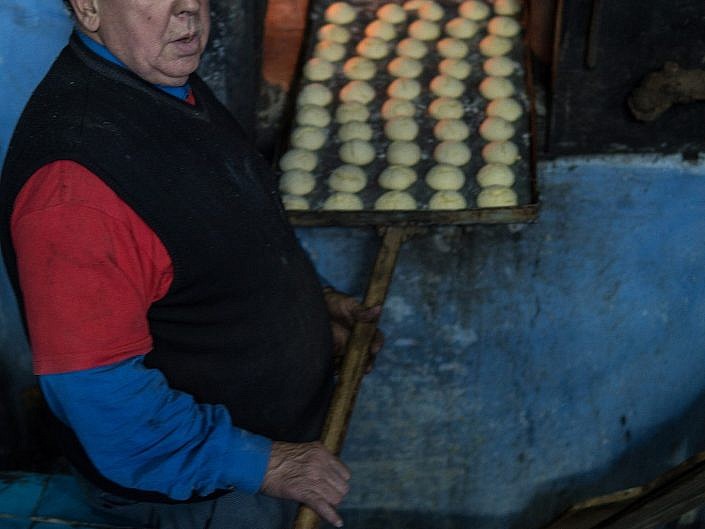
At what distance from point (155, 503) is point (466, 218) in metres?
1.22

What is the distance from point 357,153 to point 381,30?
2.10 ft

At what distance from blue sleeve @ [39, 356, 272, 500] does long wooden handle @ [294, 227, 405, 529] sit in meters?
0.18

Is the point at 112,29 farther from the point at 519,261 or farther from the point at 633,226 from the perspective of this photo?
the point at 633,226

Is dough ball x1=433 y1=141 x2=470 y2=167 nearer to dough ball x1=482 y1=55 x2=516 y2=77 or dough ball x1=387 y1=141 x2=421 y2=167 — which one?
dough ball x1=387 y1=141 x2=421 y2=167

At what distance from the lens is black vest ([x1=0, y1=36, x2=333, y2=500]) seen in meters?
1.39

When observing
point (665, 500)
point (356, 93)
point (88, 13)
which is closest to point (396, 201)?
point (356, 93)

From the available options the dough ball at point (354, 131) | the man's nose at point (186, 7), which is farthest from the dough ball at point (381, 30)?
the man's nose at point (186, 7)

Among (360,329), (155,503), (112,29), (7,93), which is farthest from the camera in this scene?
(7,93)

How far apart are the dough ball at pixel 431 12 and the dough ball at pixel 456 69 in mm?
258

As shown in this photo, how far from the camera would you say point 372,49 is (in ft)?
10.3

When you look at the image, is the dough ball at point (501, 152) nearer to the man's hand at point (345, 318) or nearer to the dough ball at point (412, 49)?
the dough ball at point (412, 49)

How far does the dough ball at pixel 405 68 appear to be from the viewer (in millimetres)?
3051

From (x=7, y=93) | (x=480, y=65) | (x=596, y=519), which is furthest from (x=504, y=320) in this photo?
(x=7, y=93)

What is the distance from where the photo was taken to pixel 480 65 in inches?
121
